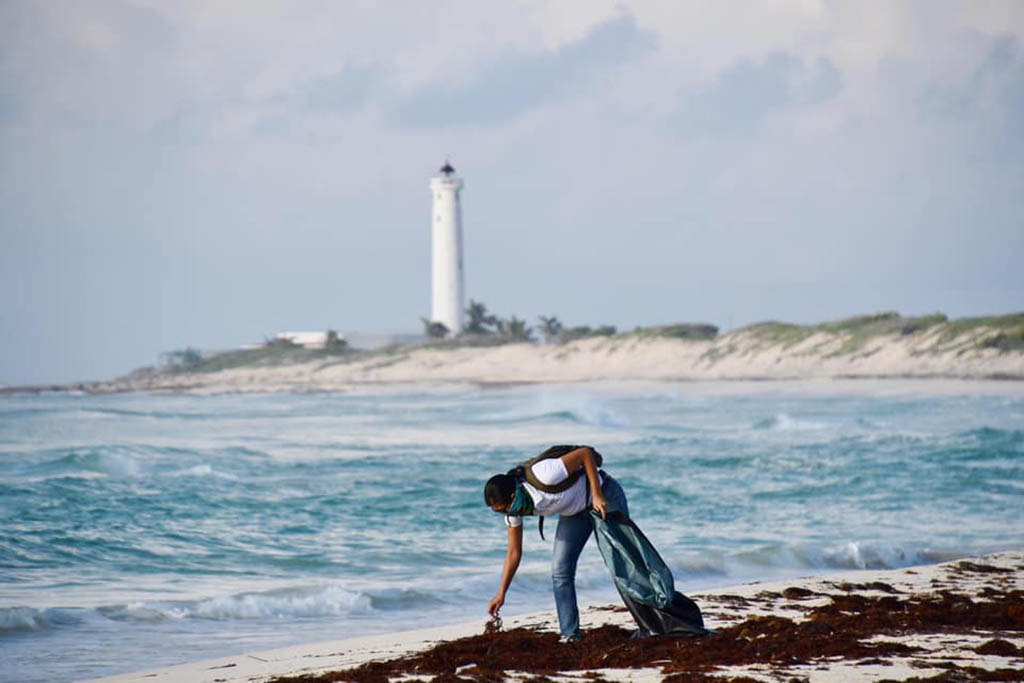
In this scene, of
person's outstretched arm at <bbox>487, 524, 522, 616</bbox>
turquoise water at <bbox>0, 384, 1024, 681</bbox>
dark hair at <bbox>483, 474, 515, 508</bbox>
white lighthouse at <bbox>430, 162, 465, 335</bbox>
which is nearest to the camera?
dark hair at <bbox>483, 474, 515, 508</bbox>

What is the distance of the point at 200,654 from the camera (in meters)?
7.29

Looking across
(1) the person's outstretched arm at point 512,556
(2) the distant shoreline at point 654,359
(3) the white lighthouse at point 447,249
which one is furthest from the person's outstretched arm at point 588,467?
(3) the white lighthouse at point 447,249

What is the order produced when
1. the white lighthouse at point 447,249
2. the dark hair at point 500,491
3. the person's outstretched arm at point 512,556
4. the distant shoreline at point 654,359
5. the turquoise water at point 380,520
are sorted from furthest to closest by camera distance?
the white lighthouse at point 447,249, the distant shoreline at point 654,359, the turquoise water at point 380,520, the person's outstretched arm at point 512,556, the dark hair at point 500,491

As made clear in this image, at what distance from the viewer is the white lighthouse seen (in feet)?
237

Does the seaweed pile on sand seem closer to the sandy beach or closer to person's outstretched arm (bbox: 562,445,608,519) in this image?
the sandy beach

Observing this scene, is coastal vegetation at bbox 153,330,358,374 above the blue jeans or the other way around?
above

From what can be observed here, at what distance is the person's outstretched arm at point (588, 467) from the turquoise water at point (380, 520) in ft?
10.1

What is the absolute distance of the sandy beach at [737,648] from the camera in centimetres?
500

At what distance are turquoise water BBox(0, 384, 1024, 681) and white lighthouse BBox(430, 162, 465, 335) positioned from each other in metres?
40.6

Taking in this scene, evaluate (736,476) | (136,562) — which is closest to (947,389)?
(736,476)

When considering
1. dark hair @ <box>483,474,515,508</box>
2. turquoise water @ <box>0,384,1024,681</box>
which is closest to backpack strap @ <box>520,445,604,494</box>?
dark hair @ <box>483,474,515,508</box>

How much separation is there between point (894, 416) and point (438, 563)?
79.4 feet

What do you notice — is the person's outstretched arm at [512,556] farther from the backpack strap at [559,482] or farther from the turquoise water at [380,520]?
the turquoise water at [380,520]

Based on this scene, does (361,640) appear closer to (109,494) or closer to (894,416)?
(109,494)
